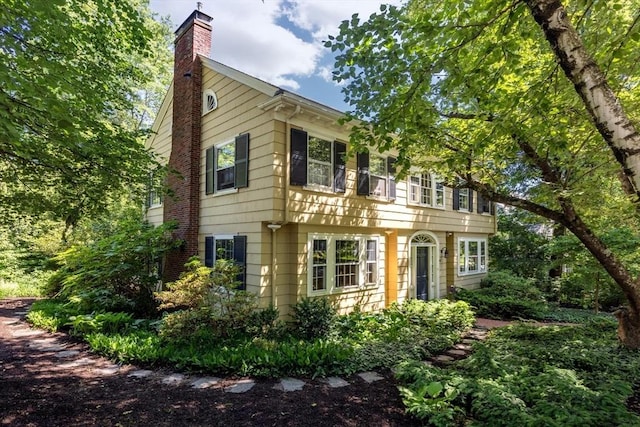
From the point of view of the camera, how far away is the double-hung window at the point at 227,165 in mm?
8601

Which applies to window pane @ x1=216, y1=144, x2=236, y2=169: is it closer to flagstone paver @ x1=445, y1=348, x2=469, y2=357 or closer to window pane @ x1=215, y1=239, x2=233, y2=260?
window pane @ x1=215, y1=239, x2=233, y2=260

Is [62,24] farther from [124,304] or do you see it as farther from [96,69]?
[124,304]

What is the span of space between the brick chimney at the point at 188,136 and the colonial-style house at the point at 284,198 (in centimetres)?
3

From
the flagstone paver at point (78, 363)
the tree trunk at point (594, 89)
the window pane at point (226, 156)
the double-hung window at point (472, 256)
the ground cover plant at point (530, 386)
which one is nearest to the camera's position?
the tree trunk at point (594, 89)

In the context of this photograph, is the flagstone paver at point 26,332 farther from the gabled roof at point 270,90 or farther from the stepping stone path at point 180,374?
the gabled roof at point 270,90

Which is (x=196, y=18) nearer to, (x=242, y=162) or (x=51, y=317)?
(x=242, y=162)

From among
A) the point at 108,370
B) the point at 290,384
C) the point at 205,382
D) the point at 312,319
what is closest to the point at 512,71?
the point at 290,384

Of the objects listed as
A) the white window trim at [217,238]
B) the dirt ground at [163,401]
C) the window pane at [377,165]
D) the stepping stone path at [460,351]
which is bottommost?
the stepping stone path at [460,351]

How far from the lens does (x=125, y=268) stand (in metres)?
9.34

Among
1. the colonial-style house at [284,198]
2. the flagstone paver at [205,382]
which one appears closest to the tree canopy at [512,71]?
the colonial-style house at [284,198]

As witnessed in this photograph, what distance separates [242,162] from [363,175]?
338 centimetres

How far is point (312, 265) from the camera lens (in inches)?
337

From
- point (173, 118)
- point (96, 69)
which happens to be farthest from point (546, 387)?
point (173, 118)

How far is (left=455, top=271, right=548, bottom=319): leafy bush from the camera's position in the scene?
37.9 feet
